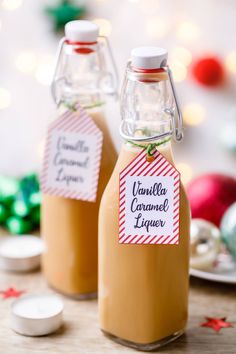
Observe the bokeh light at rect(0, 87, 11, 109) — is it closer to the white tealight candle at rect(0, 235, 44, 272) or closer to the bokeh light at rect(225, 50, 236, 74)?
the white tealight candle at rect(0, 235, 44, 272)

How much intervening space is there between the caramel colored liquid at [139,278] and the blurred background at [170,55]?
504mm

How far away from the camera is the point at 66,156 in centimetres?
111

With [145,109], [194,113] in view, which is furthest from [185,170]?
[145,109]

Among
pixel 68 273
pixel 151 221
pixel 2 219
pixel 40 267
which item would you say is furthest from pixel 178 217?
pixel 2 219

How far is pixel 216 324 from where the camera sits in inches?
42.6

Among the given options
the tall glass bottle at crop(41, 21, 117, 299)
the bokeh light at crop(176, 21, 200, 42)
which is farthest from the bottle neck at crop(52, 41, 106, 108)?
the bokeh light at crop(176, 21, 200, 42)

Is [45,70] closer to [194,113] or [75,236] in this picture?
[194,113]

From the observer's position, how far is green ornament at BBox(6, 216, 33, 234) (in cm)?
139

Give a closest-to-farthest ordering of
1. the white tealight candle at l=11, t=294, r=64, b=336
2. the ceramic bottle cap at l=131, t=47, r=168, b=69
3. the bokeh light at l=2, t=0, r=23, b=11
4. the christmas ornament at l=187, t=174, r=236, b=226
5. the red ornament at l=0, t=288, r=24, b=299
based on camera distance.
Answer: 1. the ceramic bottle cap at l=131, t=47, r=168, b=69
2. the white tealight candle at l=11, t=294, r=64, b=336
3. the red ornament at l=0, t=288, r=24, b=299
4. the christmas ornament at l=187, t=174, r=236, b=226
5. the bokeh light at l=2, t=0, r=23, b=11

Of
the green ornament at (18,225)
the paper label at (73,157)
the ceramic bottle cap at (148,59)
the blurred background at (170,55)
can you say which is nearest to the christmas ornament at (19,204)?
the green ornament at (18,225)

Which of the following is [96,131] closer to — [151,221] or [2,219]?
[151,221]

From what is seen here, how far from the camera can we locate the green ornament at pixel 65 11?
1.43 metres

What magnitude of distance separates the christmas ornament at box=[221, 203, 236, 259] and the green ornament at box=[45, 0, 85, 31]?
50 centimetres

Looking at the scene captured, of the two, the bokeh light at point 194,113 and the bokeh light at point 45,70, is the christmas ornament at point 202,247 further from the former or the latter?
the bokeh light at point 45,70
